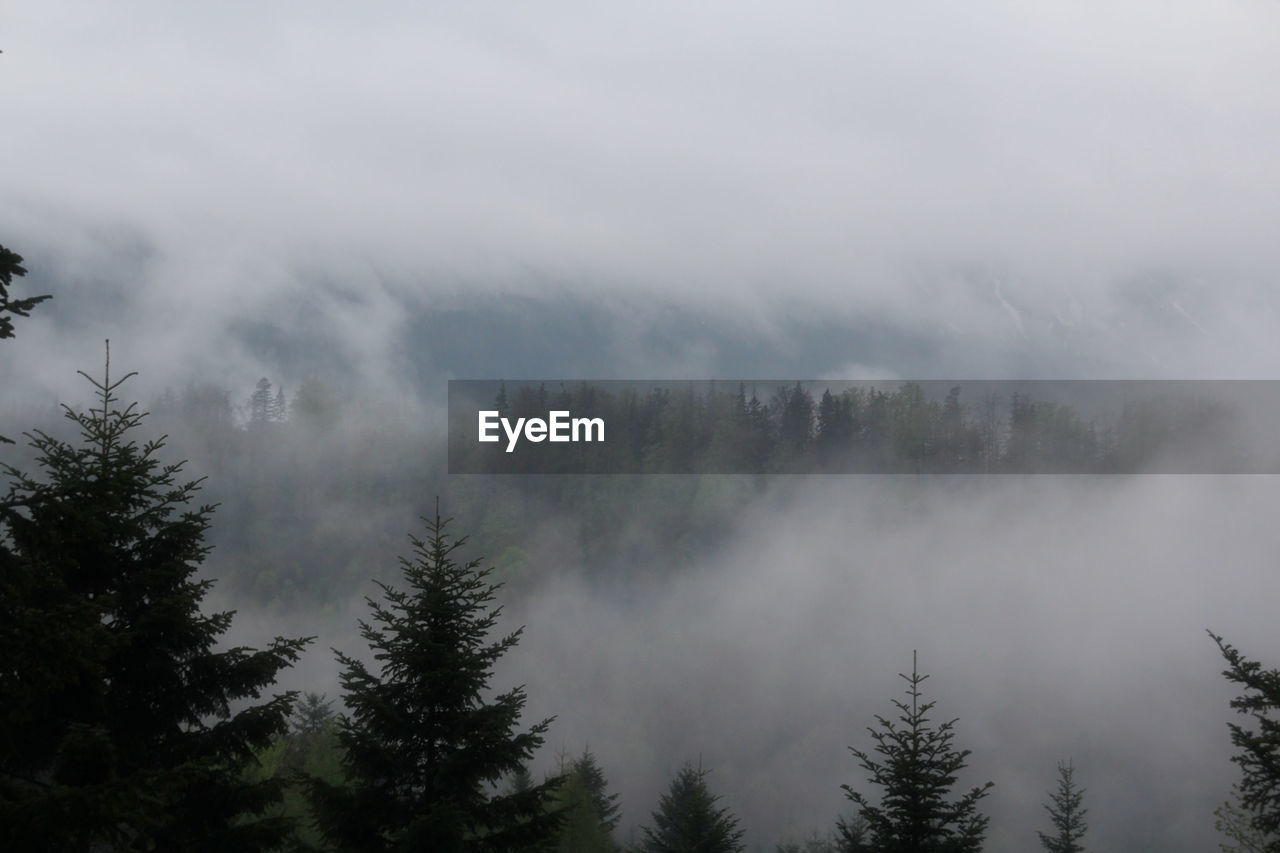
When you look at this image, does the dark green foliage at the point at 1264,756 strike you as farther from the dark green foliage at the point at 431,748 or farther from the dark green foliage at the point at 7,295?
the dark green foliage at the point at 7,295

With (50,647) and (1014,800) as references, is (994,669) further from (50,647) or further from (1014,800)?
(50,647)

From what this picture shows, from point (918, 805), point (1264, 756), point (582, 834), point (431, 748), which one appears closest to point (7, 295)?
point (431, 748)

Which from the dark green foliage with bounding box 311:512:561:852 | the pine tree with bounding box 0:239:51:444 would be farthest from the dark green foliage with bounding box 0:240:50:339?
the dark green foliage with bounding box 311:512:561:852

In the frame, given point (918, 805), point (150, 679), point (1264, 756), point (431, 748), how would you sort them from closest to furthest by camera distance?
1. point (150, 679)
2. point (431, 748)
3. point (1264, 756)
4. point (918, 805)

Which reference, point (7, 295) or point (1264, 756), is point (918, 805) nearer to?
point (1264, 756)

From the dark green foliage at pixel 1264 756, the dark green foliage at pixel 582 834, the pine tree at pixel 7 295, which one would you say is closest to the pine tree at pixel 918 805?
the dark green foliage at pixel 1264 756

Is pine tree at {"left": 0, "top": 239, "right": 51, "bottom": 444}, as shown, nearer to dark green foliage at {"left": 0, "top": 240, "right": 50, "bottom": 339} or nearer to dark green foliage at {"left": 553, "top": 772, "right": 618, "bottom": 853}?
dark green foliage at {"left": 0, "top": 240, "right": 50, "bottom": 339}

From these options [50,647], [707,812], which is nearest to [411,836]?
[50,647]

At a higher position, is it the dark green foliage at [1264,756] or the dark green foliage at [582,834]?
the dark green foliage at [1264,756]
